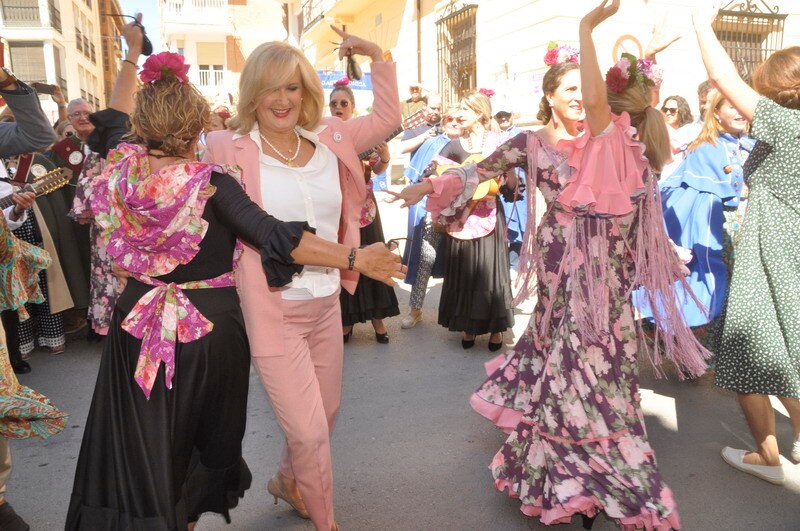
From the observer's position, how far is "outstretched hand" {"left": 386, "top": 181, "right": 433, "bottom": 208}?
10.1 feet

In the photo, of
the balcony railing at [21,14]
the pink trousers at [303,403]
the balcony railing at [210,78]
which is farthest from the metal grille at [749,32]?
the balcony railing at [210,78]

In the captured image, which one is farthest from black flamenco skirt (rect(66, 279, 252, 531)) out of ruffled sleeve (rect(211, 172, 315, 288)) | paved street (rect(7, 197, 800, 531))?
paved street (rect(7, 197, 800, 531))

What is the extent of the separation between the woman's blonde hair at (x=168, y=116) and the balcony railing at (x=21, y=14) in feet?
113

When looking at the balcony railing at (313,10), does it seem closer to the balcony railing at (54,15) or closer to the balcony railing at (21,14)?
the balcony railing at (54,15)

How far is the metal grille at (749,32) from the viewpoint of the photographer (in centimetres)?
1248

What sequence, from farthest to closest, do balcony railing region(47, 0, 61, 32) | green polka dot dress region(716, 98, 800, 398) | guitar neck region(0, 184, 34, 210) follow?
balcony railing region(47, 0, 61, 32) → guitar neck region(0, 184, 34, 210) → green polka dot dress region(716, 98, 800, 398)

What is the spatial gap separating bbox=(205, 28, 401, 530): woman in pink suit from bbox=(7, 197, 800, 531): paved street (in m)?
0.65

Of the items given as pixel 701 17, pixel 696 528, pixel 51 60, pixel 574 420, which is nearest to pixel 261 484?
pixel 574 420

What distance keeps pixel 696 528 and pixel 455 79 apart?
13698mm

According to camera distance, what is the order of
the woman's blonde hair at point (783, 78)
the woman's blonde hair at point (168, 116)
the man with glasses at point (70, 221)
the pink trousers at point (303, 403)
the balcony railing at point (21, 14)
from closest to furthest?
the woman's blonde hair at point (168, 116) → the pink trousers at point (303, 403) → the woman's blonde hair at point (783, 78) → the man with glasses at point (70, 221) → the balcony railing at point (21, 14)

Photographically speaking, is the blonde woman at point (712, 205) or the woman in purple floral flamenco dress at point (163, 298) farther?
the blonde woman at point (712, 205)

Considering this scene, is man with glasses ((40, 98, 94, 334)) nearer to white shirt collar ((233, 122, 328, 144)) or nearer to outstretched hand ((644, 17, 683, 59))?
white shirt collar ((233, 122, 328, 144))

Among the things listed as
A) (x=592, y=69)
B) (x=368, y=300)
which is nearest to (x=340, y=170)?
(x=592, y=69)

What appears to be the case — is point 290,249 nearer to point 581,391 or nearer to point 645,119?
point 581,391
